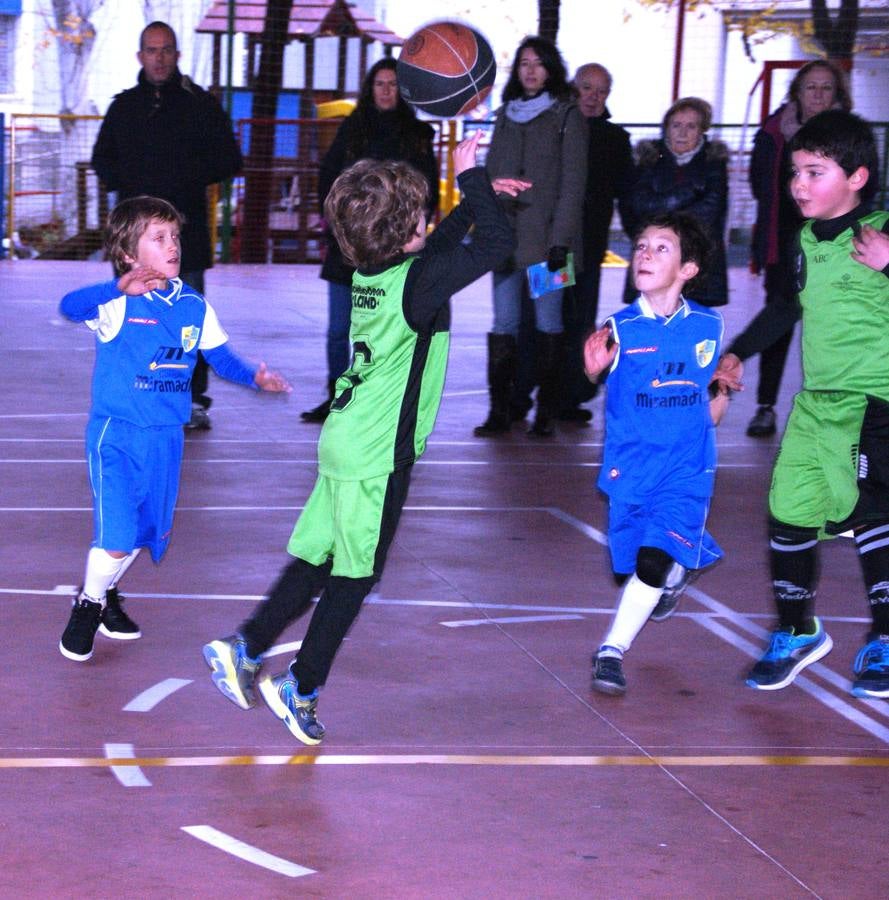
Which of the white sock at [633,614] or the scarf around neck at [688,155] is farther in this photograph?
the scarf around neck at [688,155]

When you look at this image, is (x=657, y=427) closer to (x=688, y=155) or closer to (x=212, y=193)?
(x=688, y=155)

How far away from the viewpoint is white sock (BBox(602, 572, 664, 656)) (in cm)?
517

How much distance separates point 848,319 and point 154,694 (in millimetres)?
2440

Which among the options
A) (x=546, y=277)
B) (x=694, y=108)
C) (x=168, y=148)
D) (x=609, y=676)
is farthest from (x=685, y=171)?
(x=609, y=676)

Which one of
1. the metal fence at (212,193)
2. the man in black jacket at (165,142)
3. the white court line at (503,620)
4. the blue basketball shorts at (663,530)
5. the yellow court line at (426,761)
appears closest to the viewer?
the yellow court line at (426,761)

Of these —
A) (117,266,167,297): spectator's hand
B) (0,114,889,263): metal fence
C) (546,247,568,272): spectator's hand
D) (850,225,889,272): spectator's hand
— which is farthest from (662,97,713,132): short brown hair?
(0,114,889,263): metal fence

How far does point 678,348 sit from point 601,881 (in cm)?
210

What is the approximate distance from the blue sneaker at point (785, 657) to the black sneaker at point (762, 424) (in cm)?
477

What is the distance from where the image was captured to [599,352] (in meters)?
5.23

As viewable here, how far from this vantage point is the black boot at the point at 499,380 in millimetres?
9406

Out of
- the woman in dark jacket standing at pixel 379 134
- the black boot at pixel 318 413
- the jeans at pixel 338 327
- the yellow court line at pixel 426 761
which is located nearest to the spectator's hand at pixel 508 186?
the yellow court line at pixel 426 761

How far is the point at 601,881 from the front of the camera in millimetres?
3652

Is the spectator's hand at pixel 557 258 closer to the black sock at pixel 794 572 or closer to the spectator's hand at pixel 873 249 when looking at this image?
the black sock at pixel 794 572

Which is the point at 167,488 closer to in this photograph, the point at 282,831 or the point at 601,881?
the point at 282,831
